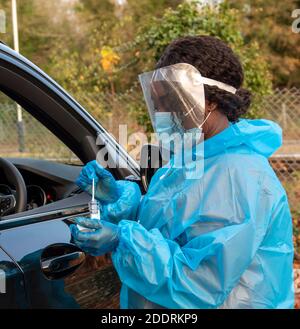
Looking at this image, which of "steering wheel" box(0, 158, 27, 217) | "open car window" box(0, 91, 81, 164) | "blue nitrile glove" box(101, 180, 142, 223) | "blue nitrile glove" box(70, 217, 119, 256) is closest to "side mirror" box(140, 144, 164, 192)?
"blue nitrile glove" box(101, 180, 142, 223)

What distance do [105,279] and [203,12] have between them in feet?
14.8

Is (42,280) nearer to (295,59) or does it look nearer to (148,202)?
(148,202)

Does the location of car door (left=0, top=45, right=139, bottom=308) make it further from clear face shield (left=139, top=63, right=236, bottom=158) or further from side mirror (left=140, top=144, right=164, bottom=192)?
clear face shield (left=139, top=63, right=236, bottom=158)

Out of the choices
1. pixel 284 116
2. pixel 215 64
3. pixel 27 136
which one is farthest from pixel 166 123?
pixel 27 136

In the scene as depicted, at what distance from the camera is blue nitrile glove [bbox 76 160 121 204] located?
7.01ft

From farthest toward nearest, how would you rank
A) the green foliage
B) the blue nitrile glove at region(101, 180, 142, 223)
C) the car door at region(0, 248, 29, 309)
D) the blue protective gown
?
the green foliage
the blue nitrile glove at region(101, 180, 142, 223)
the car door at region(0, 248, 29, 309)
the blue protective gown

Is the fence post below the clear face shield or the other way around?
below

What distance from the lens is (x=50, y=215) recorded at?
85.0 inches

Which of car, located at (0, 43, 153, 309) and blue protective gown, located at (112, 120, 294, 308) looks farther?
car, located at (0, 43, 153, 309)

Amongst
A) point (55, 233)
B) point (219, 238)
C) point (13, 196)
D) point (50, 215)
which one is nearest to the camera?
point (219, 238)

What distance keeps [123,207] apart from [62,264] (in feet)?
1.04

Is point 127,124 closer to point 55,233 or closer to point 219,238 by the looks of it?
point 55,233

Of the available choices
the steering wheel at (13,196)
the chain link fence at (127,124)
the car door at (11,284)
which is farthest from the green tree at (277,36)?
the car door at (11,284)
